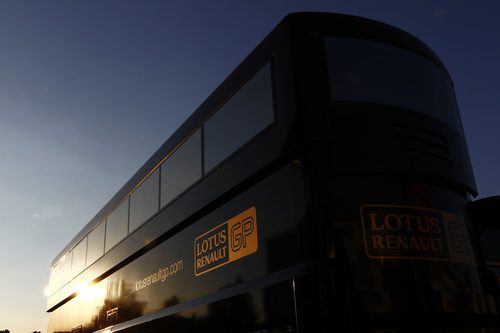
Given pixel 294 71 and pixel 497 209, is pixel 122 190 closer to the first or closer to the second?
pixel 294 71

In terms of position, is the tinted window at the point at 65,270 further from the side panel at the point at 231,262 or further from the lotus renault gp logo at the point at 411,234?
the lotus renault gp logo at the point at 411,234

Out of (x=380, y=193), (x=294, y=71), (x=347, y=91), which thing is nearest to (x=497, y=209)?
(x=380, y=193)

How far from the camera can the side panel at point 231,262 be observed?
364 cm

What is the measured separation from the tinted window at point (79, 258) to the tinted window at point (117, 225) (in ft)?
4.60

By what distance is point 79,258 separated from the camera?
9.29 meters

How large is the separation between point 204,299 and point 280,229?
1.19 meters

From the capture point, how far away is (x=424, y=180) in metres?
3.66

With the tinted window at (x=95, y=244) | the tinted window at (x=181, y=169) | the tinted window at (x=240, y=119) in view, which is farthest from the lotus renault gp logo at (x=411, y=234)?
the tinted window at (x=95, y=244)

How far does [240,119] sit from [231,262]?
126cm

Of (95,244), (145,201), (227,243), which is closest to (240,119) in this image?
(227,243)

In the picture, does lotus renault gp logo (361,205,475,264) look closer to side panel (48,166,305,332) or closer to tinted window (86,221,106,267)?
side panel (48,166,305,332)

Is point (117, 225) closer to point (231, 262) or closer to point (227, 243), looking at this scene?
point (227, 243)

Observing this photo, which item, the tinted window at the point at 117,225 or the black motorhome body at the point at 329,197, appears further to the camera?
the tinted window at the point at 117,225

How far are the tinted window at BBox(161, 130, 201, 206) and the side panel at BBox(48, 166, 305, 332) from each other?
1.67 feet
